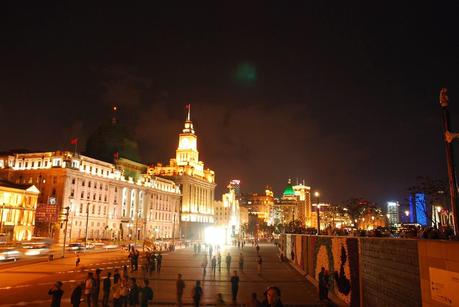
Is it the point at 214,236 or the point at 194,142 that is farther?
the point at 194,142

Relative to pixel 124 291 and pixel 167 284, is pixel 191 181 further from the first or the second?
pixel 124 291

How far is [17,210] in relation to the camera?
7156 cm

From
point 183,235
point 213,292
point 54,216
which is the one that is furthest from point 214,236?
point 213,292

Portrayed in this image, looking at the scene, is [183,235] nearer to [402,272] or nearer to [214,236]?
[214,236]

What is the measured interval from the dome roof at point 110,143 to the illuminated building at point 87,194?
834 centimetres

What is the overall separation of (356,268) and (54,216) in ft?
169

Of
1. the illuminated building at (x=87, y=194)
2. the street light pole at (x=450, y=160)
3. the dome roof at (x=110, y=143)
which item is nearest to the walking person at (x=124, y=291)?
the street light pole at (x=450, y=160)

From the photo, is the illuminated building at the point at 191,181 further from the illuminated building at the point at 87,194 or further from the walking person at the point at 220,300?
the walking person at the point at 220,300

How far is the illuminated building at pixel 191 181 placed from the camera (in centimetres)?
14850

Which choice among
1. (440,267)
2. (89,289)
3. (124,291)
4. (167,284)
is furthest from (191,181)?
(440,267)

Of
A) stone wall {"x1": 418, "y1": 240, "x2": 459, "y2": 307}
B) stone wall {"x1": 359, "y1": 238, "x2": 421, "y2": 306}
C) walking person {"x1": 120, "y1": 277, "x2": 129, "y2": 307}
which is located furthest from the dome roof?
stone wall {"x1": 418, "y1": 240, "x2": 459, "y2": 307}

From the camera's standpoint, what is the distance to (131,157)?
440ft

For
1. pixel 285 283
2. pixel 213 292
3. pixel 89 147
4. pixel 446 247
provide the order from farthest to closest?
1. pixel 89 147
2. pixel 285 283
3. pixel 213 292
4. pixel 446 247

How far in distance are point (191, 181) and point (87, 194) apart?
208 feet
